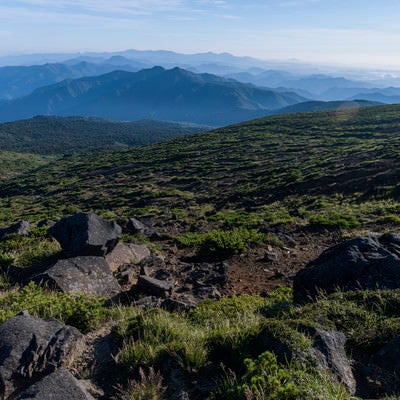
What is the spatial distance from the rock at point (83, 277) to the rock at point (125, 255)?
1.31m

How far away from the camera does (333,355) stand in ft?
16.2

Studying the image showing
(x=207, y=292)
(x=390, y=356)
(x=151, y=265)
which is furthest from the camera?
(x=151, y=265)

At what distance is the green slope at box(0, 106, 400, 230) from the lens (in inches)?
848

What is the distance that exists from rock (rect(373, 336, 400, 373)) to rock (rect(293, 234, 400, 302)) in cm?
193

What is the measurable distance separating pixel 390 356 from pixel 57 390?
436cm

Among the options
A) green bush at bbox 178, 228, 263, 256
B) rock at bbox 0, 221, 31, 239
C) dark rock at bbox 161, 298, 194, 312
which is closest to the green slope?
green bush at bbox 178, 228, 263, 256

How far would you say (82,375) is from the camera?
16.7 feet

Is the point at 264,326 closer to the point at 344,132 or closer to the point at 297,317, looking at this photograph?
the point at 297,317

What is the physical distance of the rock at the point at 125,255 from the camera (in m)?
11.2

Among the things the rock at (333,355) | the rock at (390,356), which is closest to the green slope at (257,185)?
the rock at (390,356)

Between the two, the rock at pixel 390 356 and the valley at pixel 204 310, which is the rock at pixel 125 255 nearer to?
the valley at pixel 204 310

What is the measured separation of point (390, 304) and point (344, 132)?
227ft

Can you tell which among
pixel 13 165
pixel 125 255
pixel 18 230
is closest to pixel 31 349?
pixel 125 255

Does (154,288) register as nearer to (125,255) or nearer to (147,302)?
(147,302)
